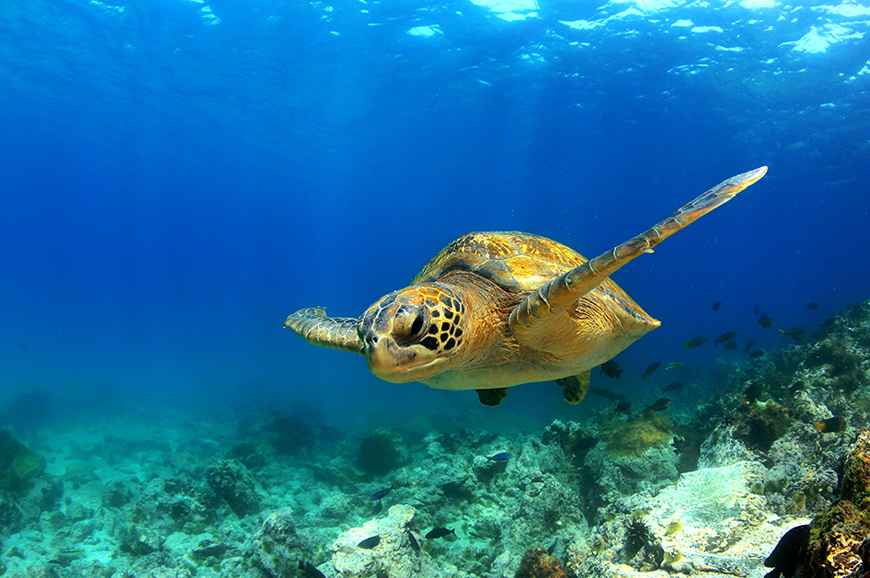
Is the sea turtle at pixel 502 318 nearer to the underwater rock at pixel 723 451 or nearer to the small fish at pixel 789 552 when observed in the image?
the small fish at pixel 789 552

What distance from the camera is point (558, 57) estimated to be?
693 inches

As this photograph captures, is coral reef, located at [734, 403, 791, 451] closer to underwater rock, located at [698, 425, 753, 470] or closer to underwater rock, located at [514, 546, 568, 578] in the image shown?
underwater rock, located at [698, 425, 753, 470]

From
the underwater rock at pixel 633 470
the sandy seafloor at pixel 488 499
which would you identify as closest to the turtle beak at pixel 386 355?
the sandy seafloor at pixel 488 499

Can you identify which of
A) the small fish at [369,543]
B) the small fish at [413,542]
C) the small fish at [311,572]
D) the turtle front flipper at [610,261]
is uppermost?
the turtle front flipper at [610,261]

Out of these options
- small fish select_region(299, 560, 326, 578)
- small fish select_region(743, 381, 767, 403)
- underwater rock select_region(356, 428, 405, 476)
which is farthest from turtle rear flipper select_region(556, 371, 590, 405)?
underwater rock select_region(356, 428, 405, 476)

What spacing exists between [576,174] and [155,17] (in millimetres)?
31220

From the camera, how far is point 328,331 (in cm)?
338

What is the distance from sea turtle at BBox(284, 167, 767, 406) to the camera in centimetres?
191

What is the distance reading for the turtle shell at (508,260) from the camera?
2939mm

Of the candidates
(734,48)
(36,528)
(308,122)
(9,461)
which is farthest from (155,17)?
(734,48)

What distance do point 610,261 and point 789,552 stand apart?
122cm

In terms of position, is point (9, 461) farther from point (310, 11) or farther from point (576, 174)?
point (576, 174)

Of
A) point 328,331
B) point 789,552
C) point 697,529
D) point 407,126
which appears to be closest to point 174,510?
point 328,331

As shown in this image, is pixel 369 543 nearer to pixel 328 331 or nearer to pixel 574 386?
pixel 328 331
